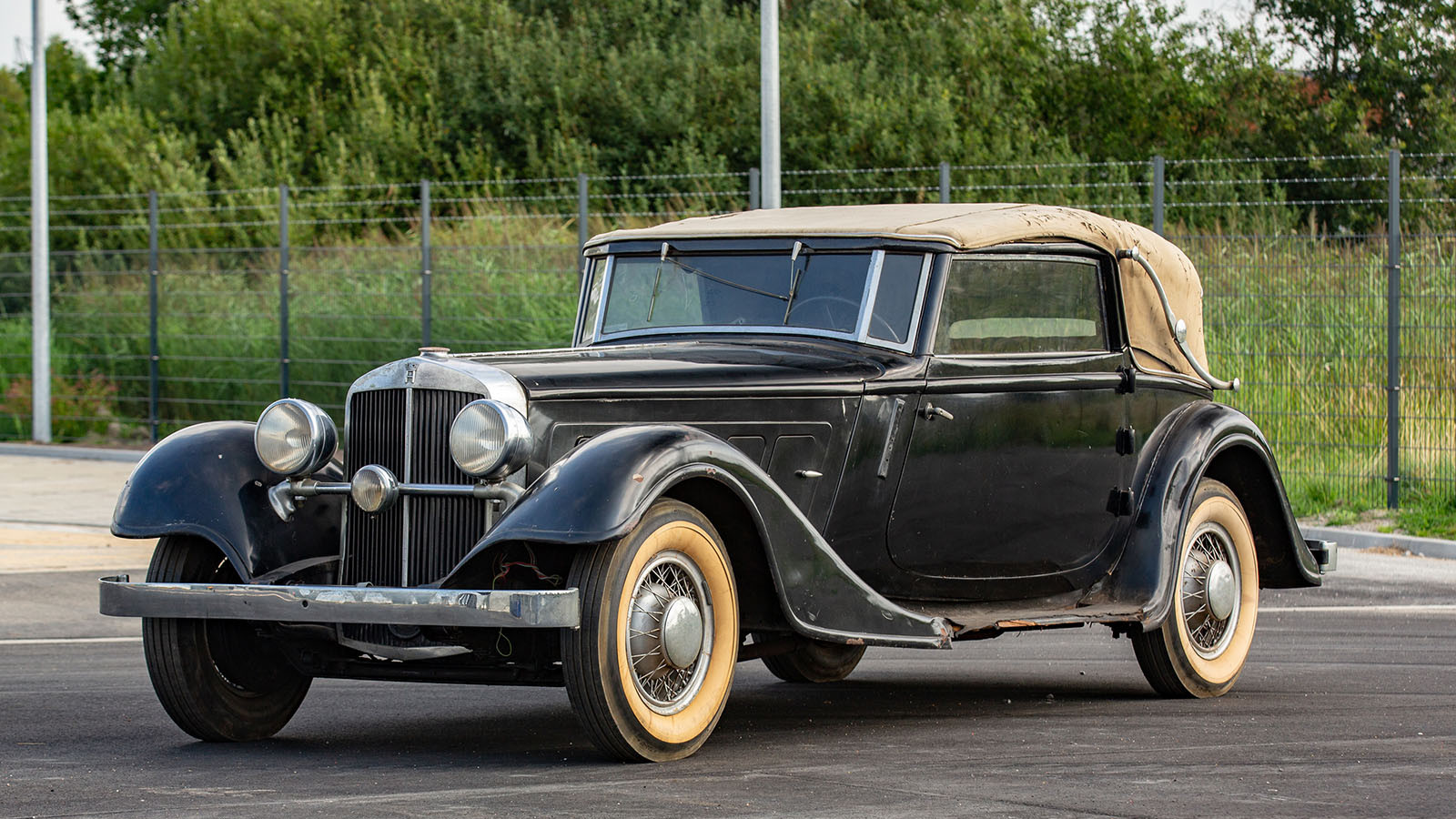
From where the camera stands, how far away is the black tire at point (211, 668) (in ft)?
20.7

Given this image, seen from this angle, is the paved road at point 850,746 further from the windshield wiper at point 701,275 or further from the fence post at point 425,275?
the fence post at point 425,275

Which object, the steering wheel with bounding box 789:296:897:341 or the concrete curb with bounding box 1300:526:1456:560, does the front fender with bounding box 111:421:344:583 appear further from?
the concrete curb with bounding box 1300:526:1456:560

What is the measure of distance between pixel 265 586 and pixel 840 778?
1.85 metres

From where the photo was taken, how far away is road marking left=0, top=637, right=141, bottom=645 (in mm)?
9086

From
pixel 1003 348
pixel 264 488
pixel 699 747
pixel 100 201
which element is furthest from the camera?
pixel 100 201

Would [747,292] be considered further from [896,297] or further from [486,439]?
[486,439]

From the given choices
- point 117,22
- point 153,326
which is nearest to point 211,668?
point 153,326

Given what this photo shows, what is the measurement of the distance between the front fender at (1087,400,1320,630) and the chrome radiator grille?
8.97 ft

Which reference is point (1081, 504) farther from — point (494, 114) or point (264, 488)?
point (494, 114)

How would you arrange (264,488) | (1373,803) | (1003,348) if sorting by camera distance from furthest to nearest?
(1003,348)
(264,488)
(1373,803)

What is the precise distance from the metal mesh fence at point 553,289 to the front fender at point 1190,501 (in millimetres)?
5342

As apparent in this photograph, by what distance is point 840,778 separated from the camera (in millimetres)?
5566

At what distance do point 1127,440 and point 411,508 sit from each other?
3.03m

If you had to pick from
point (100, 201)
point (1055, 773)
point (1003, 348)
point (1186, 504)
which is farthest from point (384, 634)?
point (100, 201)
